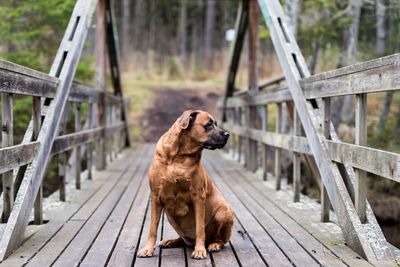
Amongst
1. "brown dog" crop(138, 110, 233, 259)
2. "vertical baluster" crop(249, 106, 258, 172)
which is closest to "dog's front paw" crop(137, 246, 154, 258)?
"brown dog" crop(138, 110, 233, 259)

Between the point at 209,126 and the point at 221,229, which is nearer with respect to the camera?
the point at 209,126

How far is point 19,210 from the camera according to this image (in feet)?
11.8

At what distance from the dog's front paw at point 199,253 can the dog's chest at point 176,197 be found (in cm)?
25

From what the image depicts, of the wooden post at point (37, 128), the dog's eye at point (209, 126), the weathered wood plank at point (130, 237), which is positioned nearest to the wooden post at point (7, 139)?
the wooden post at point (37, 128)

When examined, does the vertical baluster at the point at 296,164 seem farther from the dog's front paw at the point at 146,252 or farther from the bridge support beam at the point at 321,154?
the dog's front paw at the point at 146,252

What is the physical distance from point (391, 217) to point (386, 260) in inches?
237

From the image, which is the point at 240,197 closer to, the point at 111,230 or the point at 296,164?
the point at 296,164

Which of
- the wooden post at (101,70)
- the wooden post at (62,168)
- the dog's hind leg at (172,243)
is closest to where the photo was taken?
the dog's hind leg at (172,243)

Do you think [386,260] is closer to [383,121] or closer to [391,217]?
[391,217]

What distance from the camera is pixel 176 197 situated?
11.2 ft

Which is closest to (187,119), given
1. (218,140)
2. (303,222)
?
(218,140)

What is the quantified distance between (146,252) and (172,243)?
334 millimetres

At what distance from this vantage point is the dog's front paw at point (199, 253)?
339cm

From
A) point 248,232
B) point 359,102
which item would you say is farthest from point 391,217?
point 359,102
